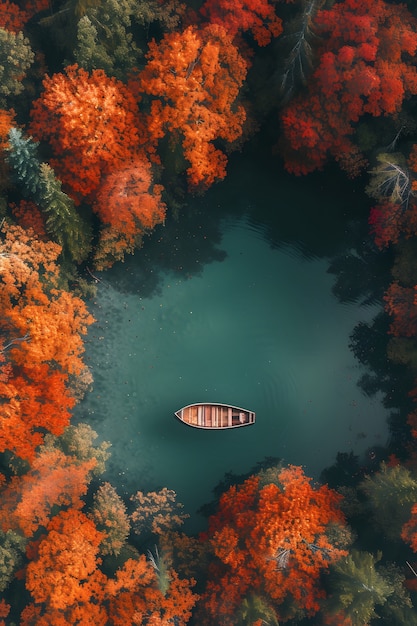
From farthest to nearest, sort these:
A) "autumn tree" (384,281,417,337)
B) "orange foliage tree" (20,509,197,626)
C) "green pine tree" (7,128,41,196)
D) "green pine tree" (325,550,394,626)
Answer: "autumn tree" (384,281,417,337) < "orange foliage tree" (20,509,197,626) < "green pine tree" (325,550,394,626) < "green pine tree" (7,128,41,196)

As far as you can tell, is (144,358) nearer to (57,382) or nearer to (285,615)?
(57,382)

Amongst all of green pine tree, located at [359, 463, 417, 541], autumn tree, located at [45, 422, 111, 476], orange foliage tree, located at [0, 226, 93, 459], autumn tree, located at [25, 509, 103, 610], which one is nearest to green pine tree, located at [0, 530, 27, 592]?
autumn tree, located at [25, 509, 103, 610]

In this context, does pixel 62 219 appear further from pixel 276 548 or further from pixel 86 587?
pixel 276 548

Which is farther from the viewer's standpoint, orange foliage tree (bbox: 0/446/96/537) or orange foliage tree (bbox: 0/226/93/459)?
orange foliage tree (bbox: 0/446/96/537)

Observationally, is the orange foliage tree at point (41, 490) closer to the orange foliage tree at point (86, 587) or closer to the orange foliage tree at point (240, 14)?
the orange foliage tree at point (86, 587)

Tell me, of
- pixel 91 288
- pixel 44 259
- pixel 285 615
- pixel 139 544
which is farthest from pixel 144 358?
pixel 285 615

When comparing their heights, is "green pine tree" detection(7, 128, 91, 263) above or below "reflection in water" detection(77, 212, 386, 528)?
above

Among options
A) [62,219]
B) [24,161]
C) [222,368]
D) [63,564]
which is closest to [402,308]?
[222,368]

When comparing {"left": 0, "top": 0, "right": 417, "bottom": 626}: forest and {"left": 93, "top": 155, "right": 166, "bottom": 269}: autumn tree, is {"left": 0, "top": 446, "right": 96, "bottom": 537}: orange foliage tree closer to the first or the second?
{"left": 0, "top": 0, "right": 417, "bottom": 626}: forest
